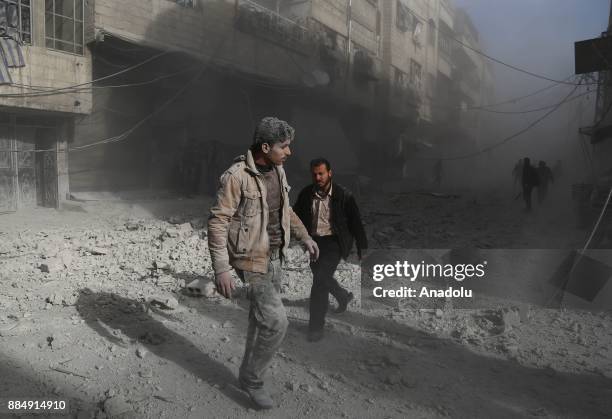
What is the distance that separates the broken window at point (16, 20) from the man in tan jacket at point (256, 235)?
9.22 m

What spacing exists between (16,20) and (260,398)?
403 inches

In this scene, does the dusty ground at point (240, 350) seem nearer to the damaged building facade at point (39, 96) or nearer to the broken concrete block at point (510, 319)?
the broken concrete block at point (510, 319)

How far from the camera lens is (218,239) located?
2430 millimetres

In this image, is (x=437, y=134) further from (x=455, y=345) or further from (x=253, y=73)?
(x=455, y=345)

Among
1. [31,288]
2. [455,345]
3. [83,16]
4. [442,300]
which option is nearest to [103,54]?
[83,16]

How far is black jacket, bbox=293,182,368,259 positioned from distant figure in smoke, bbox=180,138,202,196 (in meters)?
10.0

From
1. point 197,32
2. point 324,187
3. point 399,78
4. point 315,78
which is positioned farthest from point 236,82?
point 399,78

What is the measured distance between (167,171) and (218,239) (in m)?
12.4

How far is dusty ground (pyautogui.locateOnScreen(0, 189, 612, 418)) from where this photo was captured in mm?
2820

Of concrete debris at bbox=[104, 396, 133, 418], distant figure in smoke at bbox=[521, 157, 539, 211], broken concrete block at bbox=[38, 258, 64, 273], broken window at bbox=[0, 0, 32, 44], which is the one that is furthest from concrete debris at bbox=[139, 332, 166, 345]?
distant figure in smoke at bbox=[521, 157, 539, 211]

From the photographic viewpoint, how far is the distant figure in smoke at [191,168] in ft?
44.1

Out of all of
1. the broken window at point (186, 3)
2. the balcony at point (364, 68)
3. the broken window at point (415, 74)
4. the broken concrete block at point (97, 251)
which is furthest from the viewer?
the broken window at point (415, 74)

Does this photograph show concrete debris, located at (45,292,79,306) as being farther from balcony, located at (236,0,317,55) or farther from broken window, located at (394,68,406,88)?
broken window, located at (394,68,406,88)

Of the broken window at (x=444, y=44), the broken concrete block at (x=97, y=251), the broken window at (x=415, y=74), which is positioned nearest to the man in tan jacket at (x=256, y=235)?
the broken concrete block at (x=97, y=251)
